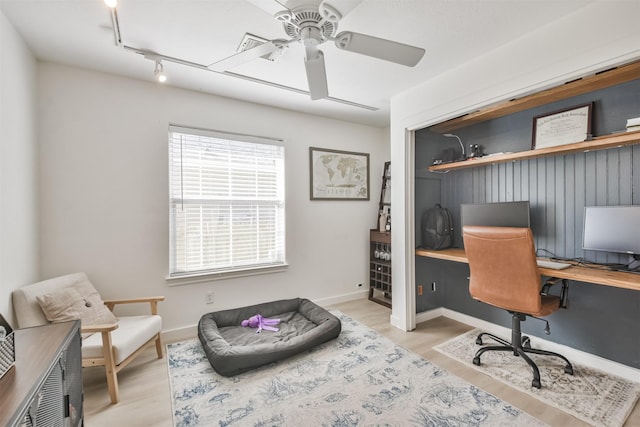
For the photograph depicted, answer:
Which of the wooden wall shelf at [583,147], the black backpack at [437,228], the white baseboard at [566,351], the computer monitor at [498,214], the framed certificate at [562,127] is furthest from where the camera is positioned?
the black backpack at [437,228]

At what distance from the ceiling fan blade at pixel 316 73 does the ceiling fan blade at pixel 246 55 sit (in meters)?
0.22

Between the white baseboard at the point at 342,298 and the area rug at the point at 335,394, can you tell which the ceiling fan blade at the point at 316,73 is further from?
the white baseboard at the point at 342,298

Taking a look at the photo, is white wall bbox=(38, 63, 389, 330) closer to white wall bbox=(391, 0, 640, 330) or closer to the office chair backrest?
white wall bbox=(391, 0, 640, 330)

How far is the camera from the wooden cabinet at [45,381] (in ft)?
3.20

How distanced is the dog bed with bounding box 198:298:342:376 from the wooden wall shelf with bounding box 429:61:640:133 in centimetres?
239

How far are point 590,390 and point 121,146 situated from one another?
4.19 metres

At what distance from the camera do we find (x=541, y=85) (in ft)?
6.67

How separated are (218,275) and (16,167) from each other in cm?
179

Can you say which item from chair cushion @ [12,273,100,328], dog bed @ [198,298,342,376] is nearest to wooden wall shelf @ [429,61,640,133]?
dog bed @ [198,298,342,376]

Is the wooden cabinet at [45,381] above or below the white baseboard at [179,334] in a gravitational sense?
above

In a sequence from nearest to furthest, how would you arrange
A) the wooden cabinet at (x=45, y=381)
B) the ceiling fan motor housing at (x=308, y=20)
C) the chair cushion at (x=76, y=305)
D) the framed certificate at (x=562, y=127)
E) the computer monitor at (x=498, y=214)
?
the wooden cabinet at (x=45, y=381) → the ceiling fan motor housing at (x=308, y=20) → the chair cushion at (x=76, y=305) → the framed certificate at (x=562, y=127) → the computer monitor at (x=498, y=214)

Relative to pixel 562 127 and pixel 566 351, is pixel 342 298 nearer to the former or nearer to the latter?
pixel 566 351

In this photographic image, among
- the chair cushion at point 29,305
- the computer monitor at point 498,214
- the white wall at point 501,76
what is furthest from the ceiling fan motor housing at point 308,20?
the chair cushion at point 29,305

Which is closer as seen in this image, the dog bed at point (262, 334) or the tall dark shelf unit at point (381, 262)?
A: the dog bed at point (262, 334)
